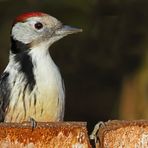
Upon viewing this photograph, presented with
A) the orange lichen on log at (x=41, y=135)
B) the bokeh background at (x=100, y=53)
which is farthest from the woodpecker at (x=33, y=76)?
the bokeh background at (x=100, y=53)

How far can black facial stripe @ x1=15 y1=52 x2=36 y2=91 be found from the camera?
128 inches

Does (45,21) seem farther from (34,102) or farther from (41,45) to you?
(34,102)

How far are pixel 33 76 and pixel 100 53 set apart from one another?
2656 mm

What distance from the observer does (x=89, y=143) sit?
229 centimetres

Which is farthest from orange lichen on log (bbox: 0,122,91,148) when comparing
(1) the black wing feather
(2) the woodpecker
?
(1) the black wing feather

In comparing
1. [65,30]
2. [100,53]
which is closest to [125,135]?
[65,30]

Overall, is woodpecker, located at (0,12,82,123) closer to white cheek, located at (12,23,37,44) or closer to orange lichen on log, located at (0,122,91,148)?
white cheek, located at (12,23,37,44)

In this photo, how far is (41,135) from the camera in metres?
2.23

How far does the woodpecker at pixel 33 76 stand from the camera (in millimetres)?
3232

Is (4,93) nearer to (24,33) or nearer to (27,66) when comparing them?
(27,66)

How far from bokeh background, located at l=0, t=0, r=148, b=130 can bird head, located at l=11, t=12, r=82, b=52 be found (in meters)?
1.73

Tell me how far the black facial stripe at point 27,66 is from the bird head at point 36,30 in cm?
6

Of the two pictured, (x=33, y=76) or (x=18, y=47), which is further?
(x=18, y=47)

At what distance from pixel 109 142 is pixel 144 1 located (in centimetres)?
353
